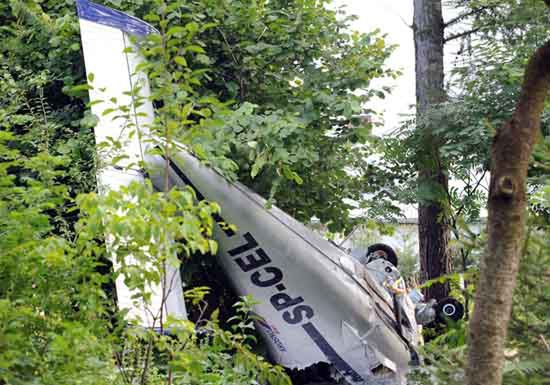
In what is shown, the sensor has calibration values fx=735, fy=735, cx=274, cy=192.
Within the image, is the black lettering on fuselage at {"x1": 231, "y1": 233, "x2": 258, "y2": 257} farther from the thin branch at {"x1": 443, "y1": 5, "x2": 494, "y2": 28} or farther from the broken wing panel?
the thin branch at {"x1": 443, "y1": 5, "x2": 494, "y2": 28}

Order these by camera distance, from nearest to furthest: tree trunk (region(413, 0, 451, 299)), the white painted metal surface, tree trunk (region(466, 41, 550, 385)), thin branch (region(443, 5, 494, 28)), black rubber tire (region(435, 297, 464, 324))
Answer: tree trunk (region(466, 41, 550, 385)), the white painted metal surface, black rubber tire (region(435, 297, 464, 324)), thin branch (region(443, 5, 494, 28)), tree trunk (region(413, 0, 451, 299))

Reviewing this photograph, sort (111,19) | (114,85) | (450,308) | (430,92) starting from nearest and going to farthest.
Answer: (114,85) → (111,19) → (450,308) → (430,92)

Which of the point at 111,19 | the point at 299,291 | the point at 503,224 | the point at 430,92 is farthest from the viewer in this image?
the point at 430,92

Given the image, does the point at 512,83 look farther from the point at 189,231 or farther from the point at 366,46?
the point at 189,231

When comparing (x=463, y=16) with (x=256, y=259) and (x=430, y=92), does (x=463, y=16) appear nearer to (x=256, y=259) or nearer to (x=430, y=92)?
(x=430, y=92)

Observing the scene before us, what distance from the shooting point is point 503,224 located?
1.84m

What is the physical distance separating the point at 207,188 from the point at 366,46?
2.09 m

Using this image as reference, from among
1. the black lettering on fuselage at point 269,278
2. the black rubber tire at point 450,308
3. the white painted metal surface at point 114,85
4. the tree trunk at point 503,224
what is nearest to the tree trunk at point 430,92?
→ the black rubber tire at point 450,308

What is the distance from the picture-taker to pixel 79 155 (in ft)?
15.8

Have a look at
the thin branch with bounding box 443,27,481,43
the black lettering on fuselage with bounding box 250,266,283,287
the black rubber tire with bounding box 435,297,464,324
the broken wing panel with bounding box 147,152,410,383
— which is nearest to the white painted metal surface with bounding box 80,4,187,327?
the broken wing panel with bounding box 147,152,410,383

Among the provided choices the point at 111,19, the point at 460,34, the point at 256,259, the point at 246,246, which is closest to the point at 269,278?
the point at 256,259

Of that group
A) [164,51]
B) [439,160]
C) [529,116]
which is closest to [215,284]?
[439,160]

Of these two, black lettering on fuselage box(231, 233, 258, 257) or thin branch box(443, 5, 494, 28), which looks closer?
black lettering on fuselage box(231, 233, 258, 257)

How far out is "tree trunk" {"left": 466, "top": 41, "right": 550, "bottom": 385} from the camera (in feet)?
6.02
